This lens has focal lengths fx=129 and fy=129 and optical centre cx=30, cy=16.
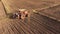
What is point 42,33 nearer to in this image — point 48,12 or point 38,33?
point 38,33

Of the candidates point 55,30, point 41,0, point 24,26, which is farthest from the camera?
point 41,0

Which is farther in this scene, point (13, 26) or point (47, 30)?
point (13, 26)

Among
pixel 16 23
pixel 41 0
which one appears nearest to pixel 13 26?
pixel 16 23

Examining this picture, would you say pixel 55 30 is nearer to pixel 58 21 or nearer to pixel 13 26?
pixel 58 21

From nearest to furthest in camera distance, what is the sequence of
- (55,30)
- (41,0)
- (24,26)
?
(55,30)
(24,26)
(41,0)

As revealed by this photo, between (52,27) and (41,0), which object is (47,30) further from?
(41,0)

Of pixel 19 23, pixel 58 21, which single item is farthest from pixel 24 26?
pixel 58 21

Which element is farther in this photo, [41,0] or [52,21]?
[41,0]

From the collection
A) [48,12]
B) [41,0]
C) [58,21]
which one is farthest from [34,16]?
[41,0]
